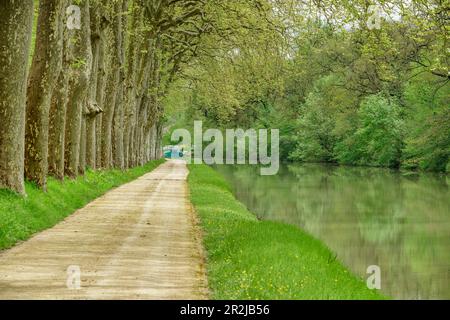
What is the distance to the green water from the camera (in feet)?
60.8

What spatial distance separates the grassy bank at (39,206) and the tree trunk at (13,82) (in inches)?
24.7

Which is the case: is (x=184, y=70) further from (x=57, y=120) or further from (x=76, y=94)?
(x=57, y=120)

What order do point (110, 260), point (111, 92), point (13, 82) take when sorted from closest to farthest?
point (110, 260), point (13, 82), point (111, 92)

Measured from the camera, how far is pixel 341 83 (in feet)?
272

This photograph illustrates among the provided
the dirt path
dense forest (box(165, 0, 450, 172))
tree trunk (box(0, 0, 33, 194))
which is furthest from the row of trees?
the dirt path

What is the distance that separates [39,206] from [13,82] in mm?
2948

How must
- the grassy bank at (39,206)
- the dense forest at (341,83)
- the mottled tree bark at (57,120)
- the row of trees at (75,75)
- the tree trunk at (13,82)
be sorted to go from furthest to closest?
the mottled tree bark at (57,120) → the dense forest at (341,83) → the row of trees at (75,75) → the tree trunk at (13,82) → the grassy bank at (39,206)

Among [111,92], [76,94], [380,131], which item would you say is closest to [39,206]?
[76,94]

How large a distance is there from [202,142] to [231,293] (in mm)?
100374

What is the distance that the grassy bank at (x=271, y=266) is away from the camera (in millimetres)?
9914

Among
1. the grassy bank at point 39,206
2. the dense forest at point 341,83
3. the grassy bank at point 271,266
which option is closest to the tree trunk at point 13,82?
the grassy bank at point 39,206

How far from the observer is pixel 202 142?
110m

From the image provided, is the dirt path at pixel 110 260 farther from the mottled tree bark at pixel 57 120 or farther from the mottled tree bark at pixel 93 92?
the mottled tree bark at pixel 93 92
